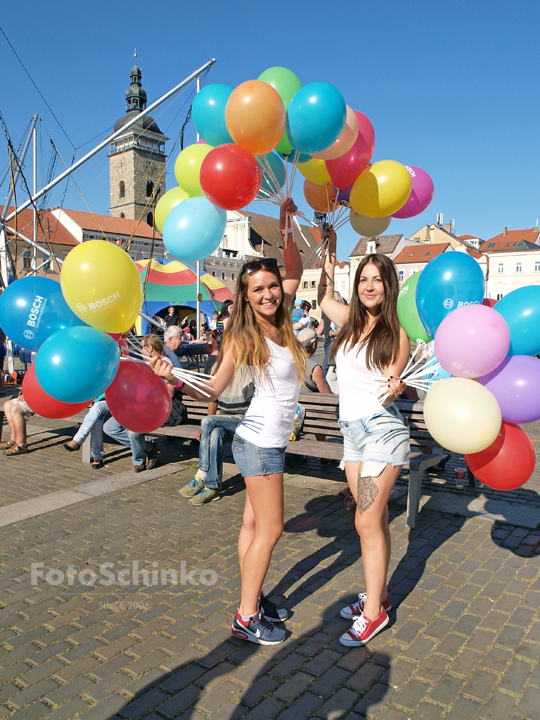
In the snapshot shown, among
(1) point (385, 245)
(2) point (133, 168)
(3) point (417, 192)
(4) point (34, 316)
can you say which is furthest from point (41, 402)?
(2) point (133, 168)

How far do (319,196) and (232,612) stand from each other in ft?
11.2

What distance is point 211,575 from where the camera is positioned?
11.9 ft

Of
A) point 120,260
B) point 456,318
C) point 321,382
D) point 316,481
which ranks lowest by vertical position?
point 316,481

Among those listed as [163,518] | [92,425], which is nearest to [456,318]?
[163,518]

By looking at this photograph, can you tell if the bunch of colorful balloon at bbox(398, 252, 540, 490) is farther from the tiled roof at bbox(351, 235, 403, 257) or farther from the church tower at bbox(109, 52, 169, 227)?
the church tower at bbox(109, 52, 169, 227)

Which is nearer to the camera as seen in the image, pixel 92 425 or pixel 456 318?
pixel 456 318

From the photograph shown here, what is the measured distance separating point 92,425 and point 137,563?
2888mm

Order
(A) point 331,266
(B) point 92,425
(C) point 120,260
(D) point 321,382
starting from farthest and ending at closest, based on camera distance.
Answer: (B) point 92,425 < (D) point 321,382 < (A) point 331,266 < (C) point 120,260

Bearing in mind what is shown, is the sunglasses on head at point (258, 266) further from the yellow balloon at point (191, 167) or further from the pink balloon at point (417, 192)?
the pink balloon at point (417, 192)

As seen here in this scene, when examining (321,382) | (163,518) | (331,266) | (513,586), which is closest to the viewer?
(513,586)

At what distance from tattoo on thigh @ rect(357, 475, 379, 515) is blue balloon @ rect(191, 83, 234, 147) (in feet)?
9.17

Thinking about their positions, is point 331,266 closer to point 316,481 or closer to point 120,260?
point 120,260

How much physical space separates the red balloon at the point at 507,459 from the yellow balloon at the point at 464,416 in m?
0.19

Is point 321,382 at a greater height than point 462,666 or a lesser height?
greater
